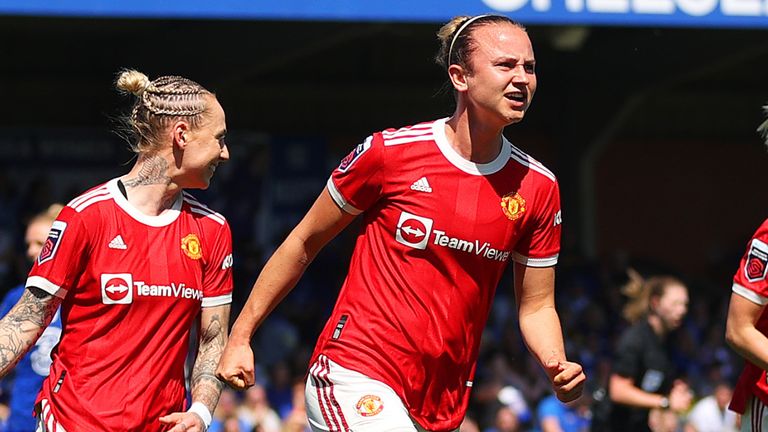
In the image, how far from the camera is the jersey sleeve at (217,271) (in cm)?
466

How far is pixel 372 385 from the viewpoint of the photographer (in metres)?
4.27

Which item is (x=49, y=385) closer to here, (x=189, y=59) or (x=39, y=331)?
(x=39, y=331)

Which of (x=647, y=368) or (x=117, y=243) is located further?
(x=647, y=368)

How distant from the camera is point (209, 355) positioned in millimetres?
4699

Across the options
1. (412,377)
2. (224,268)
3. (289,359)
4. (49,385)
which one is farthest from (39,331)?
(289,359)

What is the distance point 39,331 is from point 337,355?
0.98 m

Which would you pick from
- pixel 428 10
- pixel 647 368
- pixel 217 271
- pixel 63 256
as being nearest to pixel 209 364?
pixel 217 271

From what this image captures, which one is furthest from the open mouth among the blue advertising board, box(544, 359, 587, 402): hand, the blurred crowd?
the blurred crowd

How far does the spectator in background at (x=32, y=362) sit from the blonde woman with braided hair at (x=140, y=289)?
1.56 metres

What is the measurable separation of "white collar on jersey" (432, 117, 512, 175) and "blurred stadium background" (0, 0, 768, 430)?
5.53 metres

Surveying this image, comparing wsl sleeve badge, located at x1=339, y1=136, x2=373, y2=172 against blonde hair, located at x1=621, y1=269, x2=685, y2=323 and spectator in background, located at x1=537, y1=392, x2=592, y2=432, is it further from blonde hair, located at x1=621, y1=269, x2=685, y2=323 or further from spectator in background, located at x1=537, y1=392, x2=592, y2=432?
spectator in background, located at x1=537, y1=392, x2=592, y2=432

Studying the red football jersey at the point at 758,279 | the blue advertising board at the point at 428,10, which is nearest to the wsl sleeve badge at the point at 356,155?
the red football jersey at the point at 758,279

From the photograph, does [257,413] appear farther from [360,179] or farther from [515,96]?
[515,96]

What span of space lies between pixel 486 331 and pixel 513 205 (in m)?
8.82
